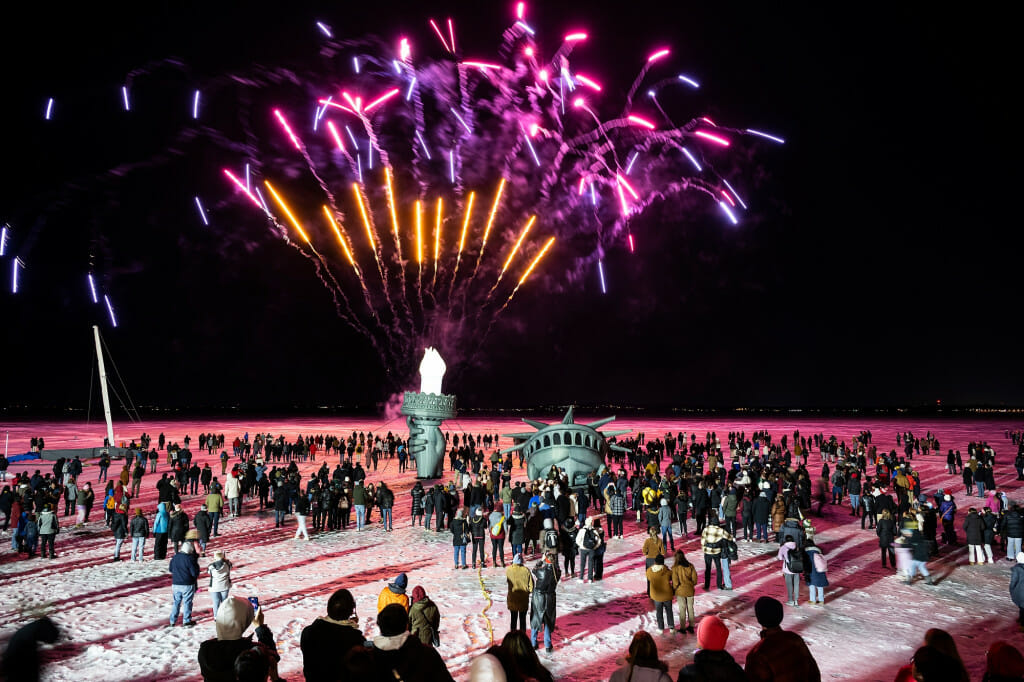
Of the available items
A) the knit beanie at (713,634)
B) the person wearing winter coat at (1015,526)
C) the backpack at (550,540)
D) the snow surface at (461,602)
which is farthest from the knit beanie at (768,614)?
the person wearing winter coat at (1015,526)

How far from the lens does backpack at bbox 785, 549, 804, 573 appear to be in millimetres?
11523

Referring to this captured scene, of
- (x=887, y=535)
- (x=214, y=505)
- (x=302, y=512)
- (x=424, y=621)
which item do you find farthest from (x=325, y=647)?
(x=214, y=505)

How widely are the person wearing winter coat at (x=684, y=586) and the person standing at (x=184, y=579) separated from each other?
7.95 metres

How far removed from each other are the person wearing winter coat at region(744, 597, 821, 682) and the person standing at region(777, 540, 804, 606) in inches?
261

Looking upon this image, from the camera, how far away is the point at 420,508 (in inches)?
795

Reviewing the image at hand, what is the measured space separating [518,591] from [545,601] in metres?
0.49

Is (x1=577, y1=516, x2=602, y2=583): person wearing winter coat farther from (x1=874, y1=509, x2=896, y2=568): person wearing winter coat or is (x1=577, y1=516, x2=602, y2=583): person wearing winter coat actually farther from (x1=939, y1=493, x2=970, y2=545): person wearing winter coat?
(x1=939, y1=493, x2=970, y2=545): person wearing winter coat

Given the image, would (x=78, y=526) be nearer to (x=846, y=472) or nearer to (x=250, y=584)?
(x=250, y=584)

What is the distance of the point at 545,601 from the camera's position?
9.61 metres

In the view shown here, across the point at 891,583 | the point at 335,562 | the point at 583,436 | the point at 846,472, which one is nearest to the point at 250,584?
the point at 335,562

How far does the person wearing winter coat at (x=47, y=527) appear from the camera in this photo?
50.5 ft

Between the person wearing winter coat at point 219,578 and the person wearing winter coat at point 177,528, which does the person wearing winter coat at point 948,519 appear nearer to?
the person wearing winter coat at point 219,578

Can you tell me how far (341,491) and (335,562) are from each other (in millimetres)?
5013

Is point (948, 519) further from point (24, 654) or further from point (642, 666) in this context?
point (24, 654)
